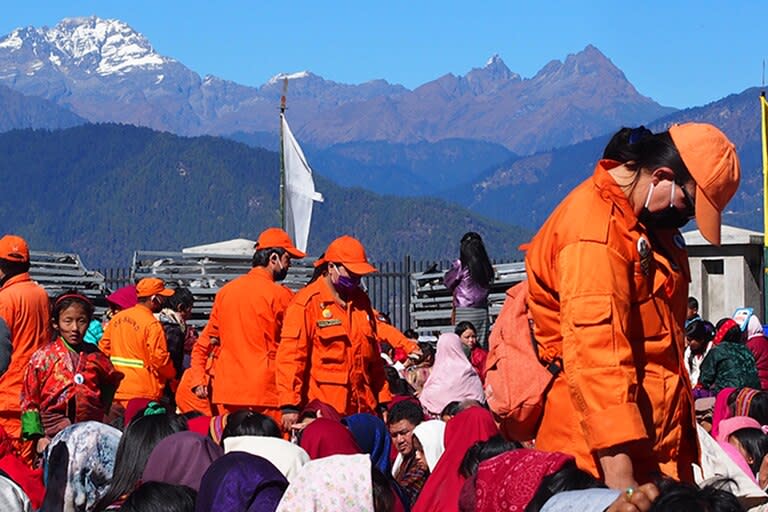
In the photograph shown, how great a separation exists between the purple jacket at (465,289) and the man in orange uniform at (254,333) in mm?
4027

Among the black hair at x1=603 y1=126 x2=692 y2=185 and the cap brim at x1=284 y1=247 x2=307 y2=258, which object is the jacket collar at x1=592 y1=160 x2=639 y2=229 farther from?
the cap brim at x1=284 y1=247 x2=307 y2=258

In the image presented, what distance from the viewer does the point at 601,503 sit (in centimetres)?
370

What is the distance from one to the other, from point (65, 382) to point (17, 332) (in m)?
0.75

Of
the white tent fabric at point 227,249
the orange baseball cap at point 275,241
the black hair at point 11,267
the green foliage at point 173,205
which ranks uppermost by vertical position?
the green foliage at point 173,205

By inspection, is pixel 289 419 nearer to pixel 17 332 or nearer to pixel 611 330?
pixel 17 332

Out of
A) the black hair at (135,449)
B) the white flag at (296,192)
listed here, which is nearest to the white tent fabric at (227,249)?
the white flag at (296,192)

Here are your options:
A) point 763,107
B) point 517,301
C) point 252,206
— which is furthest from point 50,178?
point 517,301

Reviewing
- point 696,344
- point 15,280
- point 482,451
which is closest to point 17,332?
point 15,280

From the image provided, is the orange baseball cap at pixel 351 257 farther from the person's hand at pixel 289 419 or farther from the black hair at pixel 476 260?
the black hair at pixel 476 260

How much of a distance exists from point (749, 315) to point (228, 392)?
5434mm

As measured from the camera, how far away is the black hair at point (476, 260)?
43.7ft

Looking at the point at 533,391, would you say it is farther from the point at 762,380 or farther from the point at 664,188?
the point at 762,380

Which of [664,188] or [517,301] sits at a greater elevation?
[664,188]

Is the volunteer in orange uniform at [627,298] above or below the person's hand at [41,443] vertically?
above
